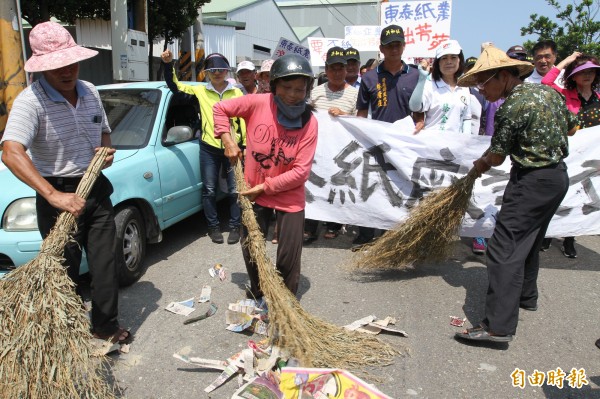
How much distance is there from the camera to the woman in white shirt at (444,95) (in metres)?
4.75

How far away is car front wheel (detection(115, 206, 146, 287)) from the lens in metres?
3.90

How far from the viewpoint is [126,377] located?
111 inches

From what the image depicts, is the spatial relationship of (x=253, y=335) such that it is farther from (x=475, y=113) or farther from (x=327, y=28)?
(x=327, y=28)

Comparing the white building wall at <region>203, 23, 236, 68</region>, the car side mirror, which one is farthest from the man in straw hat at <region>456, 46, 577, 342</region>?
the white building wall at <region>203, 23, 236, 68</region>

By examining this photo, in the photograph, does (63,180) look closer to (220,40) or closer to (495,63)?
(495,63)

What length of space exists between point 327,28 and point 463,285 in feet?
167

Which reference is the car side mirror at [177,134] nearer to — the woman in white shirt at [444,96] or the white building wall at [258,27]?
the woman in white shirt at [444,96]

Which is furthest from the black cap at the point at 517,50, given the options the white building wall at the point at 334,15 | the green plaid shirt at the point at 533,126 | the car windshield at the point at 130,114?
the white building wall at the point at 334,15

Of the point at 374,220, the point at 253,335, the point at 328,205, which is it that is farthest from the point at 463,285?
the point at 253,335

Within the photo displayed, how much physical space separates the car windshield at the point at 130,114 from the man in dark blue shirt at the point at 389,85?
7.45 feet

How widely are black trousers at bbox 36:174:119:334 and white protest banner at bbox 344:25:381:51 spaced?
1116 cm

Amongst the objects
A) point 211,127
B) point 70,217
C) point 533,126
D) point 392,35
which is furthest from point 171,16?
point 533,126

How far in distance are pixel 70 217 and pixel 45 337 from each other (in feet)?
2.13

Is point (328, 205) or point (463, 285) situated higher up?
point (328, 205)
